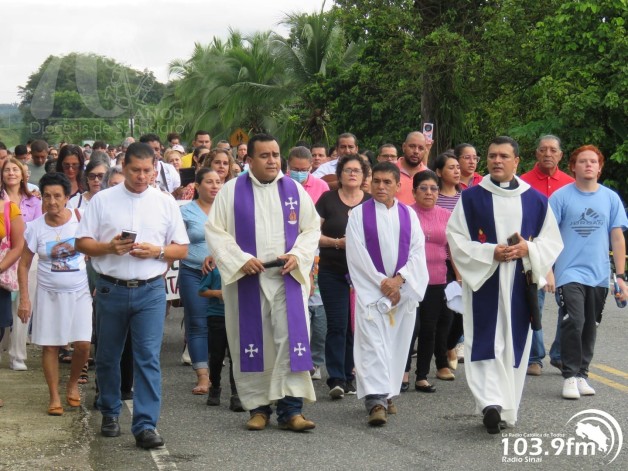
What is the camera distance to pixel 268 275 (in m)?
8.48

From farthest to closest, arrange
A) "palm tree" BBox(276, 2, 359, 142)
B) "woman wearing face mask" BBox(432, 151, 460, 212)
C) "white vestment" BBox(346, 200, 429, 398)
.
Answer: "palm tree" BBox(276, 2, 359, 142)
"woman wearing face mask" BBox(432, 151, 460, 212)
"white vestment" BBox(346, 200, 429, 398)

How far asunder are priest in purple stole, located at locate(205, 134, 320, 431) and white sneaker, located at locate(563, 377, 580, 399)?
2.29m

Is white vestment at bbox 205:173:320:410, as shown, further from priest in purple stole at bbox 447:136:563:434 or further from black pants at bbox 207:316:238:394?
priest in purple stole at bbox 447:136:563:434

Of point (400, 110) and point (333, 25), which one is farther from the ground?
point (333, 25)

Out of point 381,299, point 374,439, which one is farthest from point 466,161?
point 374,439

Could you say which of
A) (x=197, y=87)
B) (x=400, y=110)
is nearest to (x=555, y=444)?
(x=400, y=110)

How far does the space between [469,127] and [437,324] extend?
2370 cm

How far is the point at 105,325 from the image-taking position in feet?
26.1

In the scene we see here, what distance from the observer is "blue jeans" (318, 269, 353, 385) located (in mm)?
9750

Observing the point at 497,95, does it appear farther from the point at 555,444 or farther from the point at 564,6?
the point at 555,444

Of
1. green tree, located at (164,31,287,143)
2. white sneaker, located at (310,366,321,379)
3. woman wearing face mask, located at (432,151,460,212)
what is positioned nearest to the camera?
white sneaker, located at (310,366,321,379)

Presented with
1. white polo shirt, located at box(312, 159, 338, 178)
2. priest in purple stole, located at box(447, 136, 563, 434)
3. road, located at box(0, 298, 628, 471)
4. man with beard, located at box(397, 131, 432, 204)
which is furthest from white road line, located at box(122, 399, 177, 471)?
white polo shirt, located at box(312, 159, 338, 178)

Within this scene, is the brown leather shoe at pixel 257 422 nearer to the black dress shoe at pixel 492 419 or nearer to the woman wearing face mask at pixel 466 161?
the black dress shoe at pixel 492 419

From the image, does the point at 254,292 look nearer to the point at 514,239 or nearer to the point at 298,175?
the point at 514,239
